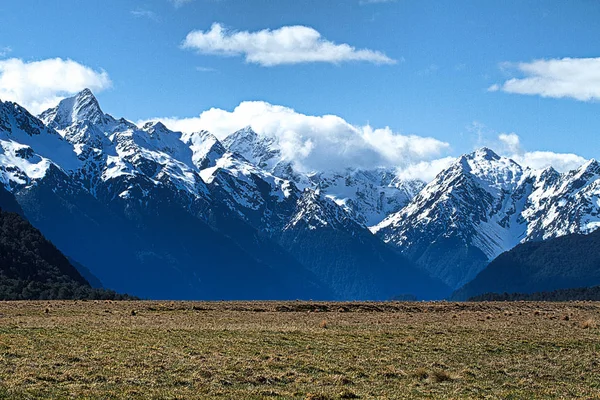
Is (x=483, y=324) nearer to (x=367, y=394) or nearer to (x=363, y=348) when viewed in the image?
(x=363, y=348)

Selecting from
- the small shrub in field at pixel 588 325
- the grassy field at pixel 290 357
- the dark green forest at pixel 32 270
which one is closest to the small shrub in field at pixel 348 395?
the grassy field at pixel 290 357

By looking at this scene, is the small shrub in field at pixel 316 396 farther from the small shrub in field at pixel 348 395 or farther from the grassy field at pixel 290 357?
the small shrub in field at pixel 348 395

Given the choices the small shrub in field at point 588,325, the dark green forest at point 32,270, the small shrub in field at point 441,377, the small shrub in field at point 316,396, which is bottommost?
the small shrub in field at point 316,396

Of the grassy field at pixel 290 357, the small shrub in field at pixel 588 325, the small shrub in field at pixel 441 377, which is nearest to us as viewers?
the grassy field at pixel 290 357

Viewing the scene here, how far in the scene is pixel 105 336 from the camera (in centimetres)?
5062

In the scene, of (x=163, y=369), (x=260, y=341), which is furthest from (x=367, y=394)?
(x=260, y=341)

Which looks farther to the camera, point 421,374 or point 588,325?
point 588,325

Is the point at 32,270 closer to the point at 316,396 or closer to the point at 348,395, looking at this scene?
the point at 348,395

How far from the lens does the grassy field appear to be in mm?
33906

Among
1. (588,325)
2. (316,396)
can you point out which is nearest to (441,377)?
(316,396)

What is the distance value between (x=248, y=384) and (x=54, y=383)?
771 centimetres

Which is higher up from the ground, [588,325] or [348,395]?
[588,325]

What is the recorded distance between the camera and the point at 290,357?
141ft

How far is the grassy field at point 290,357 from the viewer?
111 ft
